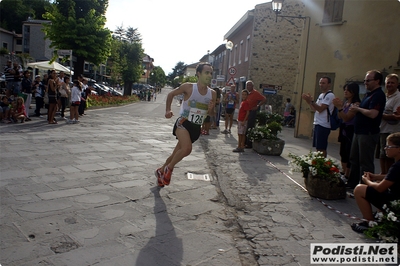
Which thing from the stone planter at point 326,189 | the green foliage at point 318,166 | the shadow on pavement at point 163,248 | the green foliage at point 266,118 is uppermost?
the green foliage at point 266,118

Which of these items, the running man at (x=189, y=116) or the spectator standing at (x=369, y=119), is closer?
the spectator standing at (x=369, y=119)

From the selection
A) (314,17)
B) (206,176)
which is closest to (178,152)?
(206,176)

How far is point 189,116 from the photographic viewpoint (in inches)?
213

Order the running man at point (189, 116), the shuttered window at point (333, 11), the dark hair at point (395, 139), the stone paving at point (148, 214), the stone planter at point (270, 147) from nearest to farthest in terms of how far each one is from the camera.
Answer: the stone paving at point (148, 214)
the dark hair at point (395, 139)
the running man at point (189, 116)
the stone planter at point (270, 147)
the shuttered window at point (333, 11)

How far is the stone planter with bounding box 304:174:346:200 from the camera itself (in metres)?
5.20

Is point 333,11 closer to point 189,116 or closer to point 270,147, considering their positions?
point 270,147

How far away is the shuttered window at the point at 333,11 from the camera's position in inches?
503

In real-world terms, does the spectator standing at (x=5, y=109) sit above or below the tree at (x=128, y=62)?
below

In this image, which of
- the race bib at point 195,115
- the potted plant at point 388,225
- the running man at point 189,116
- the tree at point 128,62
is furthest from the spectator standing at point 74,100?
the tree at point 128,62

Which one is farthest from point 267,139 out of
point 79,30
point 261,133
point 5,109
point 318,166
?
point 79,30

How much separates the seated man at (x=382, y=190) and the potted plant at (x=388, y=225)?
A: 0.59 ft

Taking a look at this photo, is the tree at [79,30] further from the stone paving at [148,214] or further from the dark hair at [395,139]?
the dark hair at [395,139]

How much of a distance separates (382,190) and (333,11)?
1087 cm

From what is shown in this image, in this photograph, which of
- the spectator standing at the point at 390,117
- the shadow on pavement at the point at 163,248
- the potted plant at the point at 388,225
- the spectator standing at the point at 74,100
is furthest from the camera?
the spectator standing at the point at 74,100
